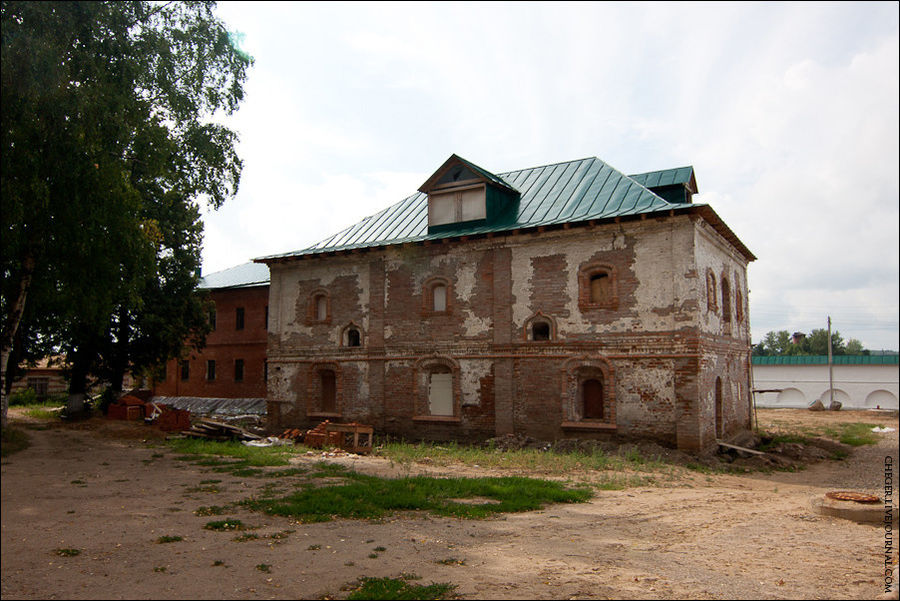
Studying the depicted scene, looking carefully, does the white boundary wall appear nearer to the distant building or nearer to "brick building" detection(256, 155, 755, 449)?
"brick building" detection(256, 155, 755, 449)

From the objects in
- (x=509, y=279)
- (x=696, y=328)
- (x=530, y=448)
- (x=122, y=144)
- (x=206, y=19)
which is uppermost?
(x=206, y=19)

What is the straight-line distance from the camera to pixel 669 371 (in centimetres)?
1662

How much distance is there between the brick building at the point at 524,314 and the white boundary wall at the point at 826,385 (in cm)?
2012

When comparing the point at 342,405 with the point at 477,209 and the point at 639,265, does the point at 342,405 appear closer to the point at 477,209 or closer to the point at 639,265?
the point at 477,209

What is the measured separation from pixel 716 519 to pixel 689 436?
6.72 meters

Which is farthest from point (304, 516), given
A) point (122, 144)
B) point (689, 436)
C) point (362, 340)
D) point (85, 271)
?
point (362, 340)

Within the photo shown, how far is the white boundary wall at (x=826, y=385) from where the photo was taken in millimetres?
36719

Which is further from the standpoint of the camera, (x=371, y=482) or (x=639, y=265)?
(x=639, y=265)

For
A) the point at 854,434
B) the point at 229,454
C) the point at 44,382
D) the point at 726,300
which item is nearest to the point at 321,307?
the point at 229,454

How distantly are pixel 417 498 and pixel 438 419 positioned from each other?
947 centimetres

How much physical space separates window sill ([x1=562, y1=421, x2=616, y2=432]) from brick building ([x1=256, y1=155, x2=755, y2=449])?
0.17 ft

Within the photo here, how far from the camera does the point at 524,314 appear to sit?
1892 cm

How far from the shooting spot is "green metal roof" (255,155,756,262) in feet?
59.6

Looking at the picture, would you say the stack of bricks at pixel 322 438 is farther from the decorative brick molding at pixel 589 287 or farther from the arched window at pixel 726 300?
the arched window at pixel 726 300
